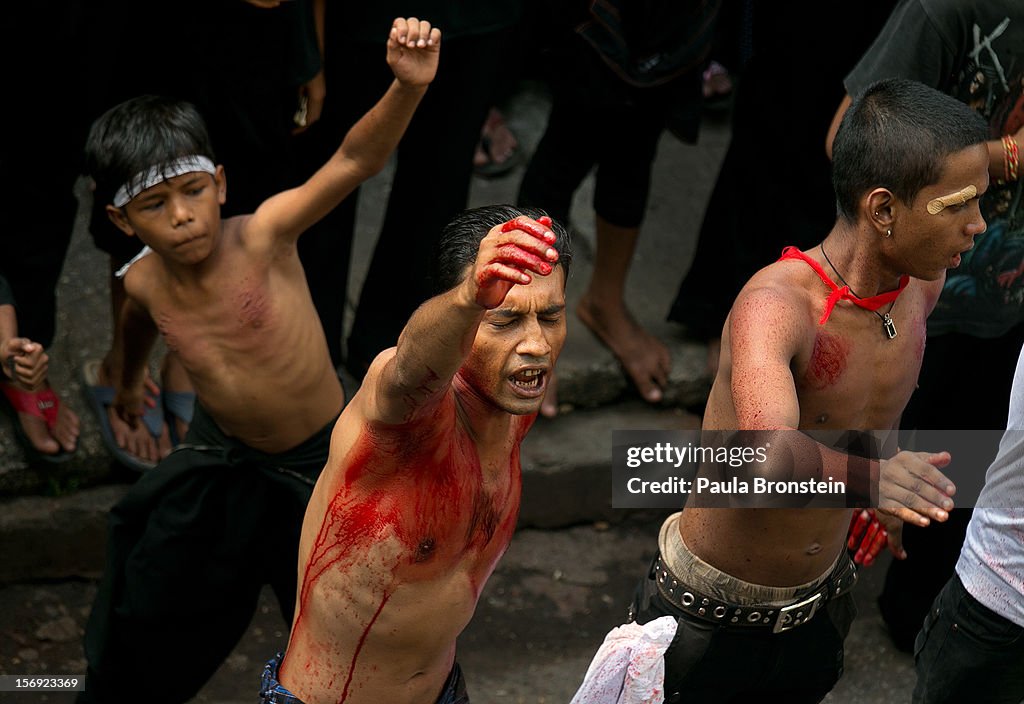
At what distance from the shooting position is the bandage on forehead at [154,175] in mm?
3650

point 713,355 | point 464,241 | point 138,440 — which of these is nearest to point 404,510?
point 464,241

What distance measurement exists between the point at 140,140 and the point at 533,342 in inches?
58.7

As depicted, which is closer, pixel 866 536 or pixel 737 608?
pixel 737 608

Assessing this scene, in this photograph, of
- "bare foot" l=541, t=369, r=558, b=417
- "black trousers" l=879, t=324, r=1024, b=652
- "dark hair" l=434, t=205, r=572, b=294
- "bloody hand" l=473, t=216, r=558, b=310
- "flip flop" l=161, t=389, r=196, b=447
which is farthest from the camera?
"bare foot" l=541, t=369, r=558, b=417

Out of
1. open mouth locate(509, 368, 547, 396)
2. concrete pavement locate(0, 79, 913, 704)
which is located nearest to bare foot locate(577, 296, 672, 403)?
concrete pavement locate(0, 79, 913, 704)

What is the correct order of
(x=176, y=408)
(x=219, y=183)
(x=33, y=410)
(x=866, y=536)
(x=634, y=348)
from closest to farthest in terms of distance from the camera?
(x=866, y=536) < (x=219, y=183) < (x=33, y=410) < (x=176, y=408) < (x=634, y=348)

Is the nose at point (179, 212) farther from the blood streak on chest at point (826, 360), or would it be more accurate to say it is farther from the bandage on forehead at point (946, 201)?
the bandage on forehead at point (946, 201)

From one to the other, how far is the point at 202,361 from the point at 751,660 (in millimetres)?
1557

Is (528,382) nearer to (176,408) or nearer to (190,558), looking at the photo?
(190,558)

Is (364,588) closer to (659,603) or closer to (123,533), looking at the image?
(659,603)

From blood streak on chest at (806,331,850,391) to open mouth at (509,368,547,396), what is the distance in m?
0.71

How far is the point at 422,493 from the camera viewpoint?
2758mm

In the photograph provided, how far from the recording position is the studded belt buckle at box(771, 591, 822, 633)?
334 centimetres

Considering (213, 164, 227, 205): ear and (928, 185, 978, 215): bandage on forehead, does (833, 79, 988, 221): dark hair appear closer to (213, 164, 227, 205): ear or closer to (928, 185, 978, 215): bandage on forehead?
(928, 185, 978, 215): bandage on forehead
